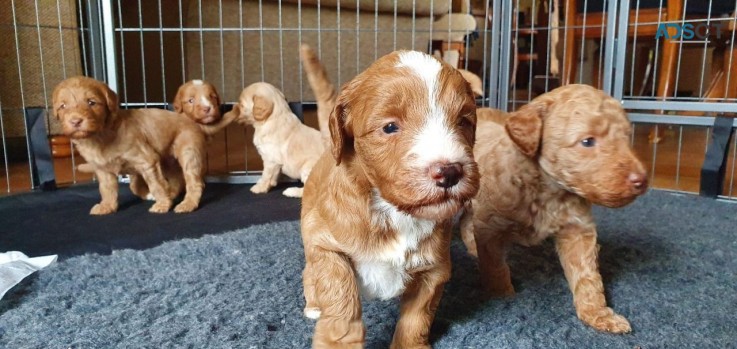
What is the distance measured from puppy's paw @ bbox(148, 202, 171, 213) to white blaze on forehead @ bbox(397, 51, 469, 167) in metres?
1.98

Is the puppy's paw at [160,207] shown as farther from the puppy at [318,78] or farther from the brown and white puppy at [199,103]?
the puppy at [318,78]

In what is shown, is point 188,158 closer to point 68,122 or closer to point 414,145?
point 68,122

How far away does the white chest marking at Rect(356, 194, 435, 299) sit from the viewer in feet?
3.99

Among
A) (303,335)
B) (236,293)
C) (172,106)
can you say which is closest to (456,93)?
(303,335)

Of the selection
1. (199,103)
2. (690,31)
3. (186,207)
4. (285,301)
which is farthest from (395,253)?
(690,31)

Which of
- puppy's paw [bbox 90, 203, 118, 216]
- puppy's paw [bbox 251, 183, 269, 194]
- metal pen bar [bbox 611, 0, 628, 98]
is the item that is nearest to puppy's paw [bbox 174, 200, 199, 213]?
puppy's paw [bbox 90, 203, 118, 216]

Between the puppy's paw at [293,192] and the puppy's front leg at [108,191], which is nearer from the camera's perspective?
the puppy's front leg at [108,191]

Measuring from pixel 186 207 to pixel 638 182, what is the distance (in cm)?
212

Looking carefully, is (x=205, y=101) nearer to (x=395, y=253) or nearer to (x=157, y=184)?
(x=157, y=184)

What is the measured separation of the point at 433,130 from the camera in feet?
3.51

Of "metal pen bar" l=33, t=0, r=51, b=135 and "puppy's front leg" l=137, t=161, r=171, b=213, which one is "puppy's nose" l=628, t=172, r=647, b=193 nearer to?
"puppy's front leg" l=137, t=161, r=171, b=213

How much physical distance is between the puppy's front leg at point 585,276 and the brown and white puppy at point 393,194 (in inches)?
19.9

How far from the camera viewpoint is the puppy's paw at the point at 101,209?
2.67m

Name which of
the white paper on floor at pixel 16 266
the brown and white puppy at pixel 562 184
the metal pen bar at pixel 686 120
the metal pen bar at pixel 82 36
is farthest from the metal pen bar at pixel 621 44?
the metal pen bar at pixel 82 36
